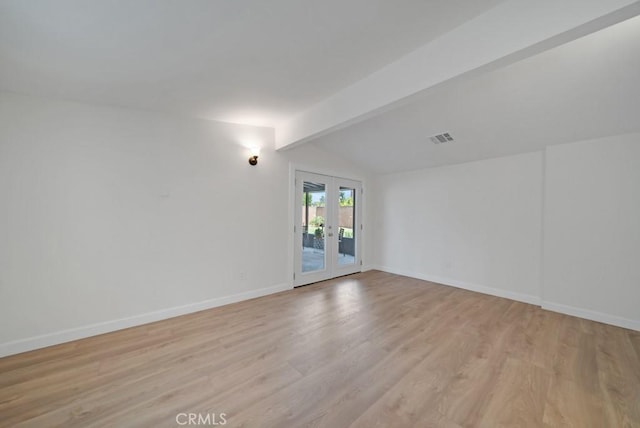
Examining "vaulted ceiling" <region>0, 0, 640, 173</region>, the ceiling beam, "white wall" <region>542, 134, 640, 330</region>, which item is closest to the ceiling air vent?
"vaulted ceiling" <region>0, 0, 640, 173</region>

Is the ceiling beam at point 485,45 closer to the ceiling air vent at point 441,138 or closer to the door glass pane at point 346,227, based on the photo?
the ceiling air vent at point 441,138

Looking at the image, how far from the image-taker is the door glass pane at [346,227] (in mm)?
5113

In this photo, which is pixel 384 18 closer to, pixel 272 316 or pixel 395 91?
pixel 395 91

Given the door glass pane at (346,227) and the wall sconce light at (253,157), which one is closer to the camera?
the wall sconce light at (253,157)

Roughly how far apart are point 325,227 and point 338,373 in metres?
2.97

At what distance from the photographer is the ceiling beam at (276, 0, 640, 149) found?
132cm

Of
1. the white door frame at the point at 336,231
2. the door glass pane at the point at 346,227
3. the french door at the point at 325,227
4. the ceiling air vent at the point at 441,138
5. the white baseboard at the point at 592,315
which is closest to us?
the white baseboard at the point at 592,315

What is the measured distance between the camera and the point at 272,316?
10.1 feet

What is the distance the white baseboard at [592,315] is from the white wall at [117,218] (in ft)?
13.7

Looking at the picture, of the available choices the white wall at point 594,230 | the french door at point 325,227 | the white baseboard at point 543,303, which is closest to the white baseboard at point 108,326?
the french door at point 325,227

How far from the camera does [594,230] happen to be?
3.12m

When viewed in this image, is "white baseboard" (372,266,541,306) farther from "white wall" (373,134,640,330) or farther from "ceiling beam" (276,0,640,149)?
"ceiling beam" (276,0,640,149)

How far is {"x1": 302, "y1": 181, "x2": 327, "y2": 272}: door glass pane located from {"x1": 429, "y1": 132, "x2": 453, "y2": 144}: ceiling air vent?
6.76 feet

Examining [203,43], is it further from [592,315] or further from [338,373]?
[592,315]
